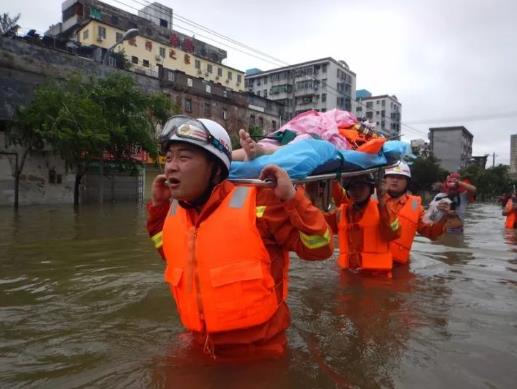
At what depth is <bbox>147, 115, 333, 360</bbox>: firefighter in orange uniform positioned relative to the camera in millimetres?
2223

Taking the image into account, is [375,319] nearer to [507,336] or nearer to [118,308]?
[507,336]

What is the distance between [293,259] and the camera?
680 centimetres

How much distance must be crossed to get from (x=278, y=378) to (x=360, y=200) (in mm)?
2504

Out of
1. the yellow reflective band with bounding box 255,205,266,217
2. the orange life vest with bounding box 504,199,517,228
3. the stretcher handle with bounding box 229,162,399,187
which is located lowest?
the orange life vest with bounding box 504,199,517,228

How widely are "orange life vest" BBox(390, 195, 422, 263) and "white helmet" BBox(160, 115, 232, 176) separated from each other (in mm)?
3404

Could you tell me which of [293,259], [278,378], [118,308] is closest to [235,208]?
[278,378]

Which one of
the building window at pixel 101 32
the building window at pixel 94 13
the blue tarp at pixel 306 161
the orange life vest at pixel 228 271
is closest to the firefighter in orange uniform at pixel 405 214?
the blue tarp at pixel 306 161

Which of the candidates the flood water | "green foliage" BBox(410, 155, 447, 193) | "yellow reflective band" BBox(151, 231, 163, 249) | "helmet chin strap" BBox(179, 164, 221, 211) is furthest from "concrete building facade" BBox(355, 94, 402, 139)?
"helmet chin strap" BBox(179, 164, 221, 211)

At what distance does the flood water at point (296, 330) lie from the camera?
2508 millimetres

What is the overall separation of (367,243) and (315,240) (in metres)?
2.42

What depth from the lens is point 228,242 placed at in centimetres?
226

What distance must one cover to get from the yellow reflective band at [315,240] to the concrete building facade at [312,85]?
64.5 meters

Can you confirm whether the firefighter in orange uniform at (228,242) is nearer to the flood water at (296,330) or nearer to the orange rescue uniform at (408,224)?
the flood water at (296,330)

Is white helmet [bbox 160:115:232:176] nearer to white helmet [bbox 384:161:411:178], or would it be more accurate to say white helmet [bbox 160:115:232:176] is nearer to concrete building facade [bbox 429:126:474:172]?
white helmet [bbox 384:161:411:178]
